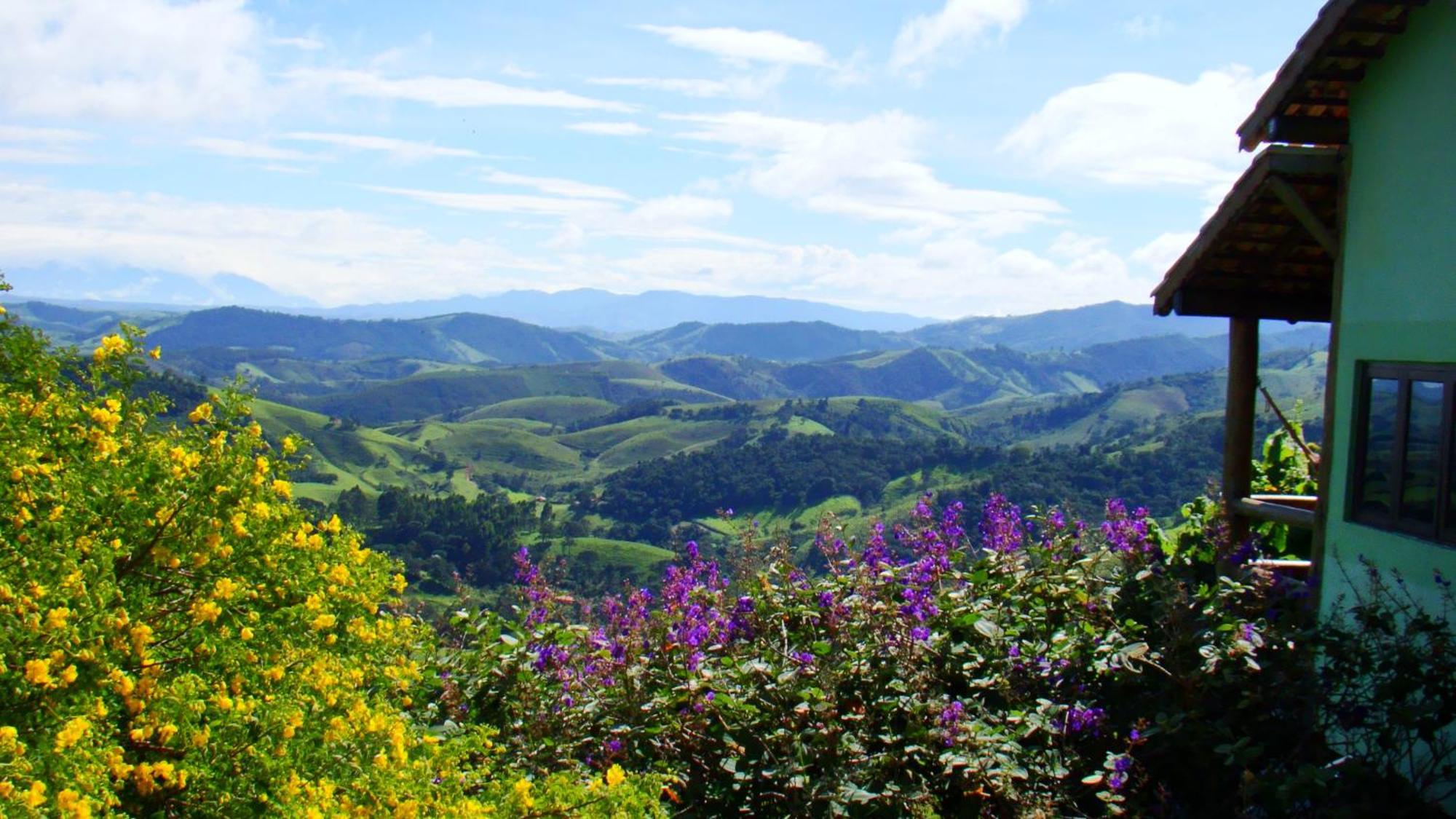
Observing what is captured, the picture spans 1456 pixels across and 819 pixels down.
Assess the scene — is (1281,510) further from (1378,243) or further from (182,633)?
(182,633)

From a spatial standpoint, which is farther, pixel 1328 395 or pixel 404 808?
pixel 1328 395

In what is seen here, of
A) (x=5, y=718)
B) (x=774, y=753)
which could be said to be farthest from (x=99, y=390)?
(x=774, y=753)

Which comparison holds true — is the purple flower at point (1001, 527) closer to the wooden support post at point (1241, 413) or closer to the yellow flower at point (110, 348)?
the wooden support post at point (1241, 413)

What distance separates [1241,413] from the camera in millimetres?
7926

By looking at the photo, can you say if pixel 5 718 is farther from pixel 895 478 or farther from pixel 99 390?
pixel 895 478

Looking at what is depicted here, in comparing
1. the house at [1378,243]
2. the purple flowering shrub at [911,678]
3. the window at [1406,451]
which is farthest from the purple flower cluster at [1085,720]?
the window at [1406,451]

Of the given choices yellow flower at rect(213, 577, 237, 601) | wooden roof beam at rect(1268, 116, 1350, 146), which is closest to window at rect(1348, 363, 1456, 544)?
wooden roof beam at rect(1268, 116, 1350, 146)

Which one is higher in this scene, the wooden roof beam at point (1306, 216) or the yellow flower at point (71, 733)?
the wooden roof beam at point (1306, 216)

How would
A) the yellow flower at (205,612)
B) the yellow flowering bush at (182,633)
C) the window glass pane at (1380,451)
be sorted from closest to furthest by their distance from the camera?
the yellow flowering bush at (182,633) < the yellow flower at (205,612) < the window glass pane at (1380,451)

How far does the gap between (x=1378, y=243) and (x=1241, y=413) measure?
2.41 meters

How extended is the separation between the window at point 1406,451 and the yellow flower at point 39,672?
5787mm

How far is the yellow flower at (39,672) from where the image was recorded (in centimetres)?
269

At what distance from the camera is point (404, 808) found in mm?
2994

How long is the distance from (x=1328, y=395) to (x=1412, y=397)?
667mm
